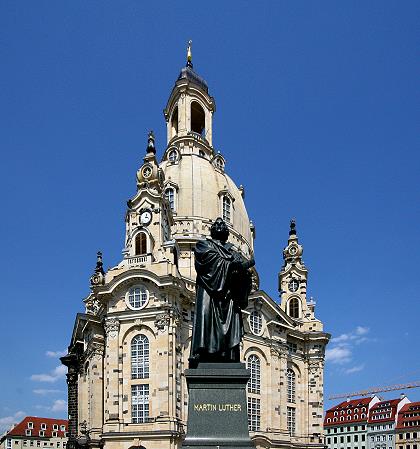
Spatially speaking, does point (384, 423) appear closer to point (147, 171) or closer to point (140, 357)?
point (140, 357)

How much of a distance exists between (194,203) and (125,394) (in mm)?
25478

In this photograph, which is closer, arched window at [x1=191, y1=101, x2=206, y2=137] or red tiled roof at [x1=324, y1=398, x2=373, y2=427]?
arched window at [x1=191, y1=101, x2=206, y2=137]

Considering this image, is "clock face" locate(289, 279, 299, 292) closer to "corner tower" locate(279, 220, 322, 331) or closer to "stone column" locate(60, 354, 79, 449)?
"corner tower" locate(279, 220, 322, 331)

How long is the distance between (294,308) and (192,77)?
113 feet

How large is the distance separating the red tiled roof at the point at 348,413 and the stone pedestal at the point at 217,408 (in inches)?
4354

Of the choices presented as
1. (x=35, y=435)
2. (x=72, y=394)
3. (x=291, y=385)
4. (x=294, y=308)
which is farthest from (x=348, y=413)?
(x=72, y=394)

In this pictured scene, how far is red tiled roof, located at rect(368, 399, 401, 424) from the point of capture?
109500 mm

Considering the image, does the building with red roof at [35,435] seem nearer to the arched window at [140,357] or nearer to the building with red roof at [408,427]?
the building with red roof at [408,427]

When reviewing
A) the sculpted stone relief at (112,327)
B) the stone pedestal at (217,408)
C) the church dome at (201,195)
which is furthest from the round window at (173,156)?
the stone pedestal at (217,408)

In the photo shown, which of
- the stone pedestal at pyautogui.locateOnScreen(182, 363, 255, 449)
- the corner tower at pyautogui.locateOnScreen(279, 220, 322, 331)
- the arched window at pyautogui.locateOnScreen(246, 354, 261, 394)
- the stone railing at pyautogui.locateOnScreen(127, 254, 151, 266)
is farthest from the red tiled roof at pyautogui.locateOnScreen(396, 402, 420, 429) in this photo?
the stone pedestal at pyautogui.locateOnScreen(182, 363, 255, 449)

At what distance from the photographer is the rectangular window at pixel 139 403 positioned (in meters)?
54.7

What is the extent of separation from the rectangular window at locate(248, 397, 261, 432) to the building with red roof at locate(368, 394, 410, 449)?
5313 centimetres

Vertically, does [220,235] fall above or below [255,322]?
below

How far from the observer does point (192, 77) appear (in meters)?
86.8
